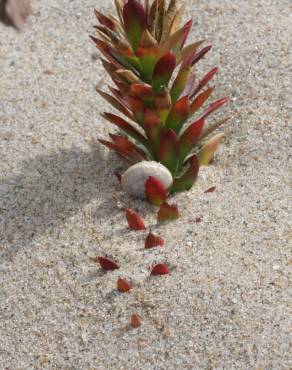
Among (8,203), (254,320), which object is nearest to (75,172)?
(8,203)

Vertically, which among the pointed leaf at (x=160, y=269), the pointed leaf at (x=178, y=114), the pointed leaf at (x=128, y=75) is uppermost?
the pointed leaf at (x=128, y=75)

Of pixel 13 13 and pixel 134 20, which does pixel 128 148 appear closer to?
pixel 134 20

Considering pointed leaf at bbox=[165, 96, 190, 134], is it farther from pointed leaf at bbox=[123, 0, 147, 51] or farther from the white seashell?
pointed leaf at bbox=[123, 0, 147, 51]

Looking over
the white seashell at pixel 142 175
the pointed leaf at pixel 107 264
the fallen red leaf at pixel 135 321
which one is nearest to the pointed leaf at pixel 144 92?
the white seashell at pixel 142 175

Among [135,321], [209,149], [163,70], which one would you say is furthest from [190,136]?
[135,321]

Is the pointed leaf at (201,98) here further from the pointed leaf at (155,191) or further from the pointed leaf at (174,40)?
the pointed leaf at (155,191)

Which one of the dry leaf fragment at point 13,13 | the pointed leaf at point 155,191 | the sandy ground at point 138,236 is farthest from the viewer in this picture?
the dry leaf fragment at point 13,13

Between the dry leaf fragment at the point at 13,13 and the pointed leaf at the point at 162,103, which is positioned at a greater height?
the pointed leaf at the point at 162,103

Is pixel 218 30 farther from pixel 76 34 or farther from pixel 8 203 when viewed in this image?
pixel 8 203
